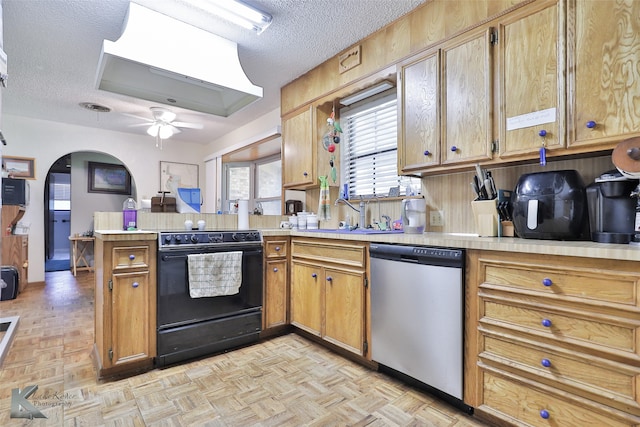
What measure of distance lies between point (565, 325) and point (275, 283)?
6.58ft

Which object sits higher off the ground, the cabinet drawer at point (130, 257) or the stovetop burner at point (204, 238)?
the stovetop burner at point (204, 238)

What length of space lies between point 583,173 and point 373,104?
1709mm

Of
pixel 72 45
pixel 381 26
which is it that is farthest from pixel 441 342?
pixel 72 45

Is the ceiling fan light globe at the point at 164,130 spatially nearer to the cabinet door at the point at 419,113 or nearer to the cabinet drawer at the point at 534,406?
the cabinet door at the point at 419,113

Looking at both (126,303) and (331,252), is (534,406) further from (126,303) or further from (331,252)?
(126,303)

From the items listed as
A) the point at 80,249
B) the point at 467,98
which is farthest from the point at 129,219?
the point at 80,249

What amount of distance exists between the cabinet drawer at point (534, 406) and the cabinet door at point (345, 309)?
2.72 ft

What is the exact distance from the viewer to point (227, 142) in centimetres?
586

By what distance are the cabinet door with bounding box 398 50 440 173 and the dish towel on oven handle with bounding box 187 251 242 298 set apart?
142cm

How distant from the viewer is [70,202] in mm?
6566

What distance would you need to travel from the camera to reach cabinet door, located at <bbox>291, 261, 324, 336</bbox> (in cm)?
261

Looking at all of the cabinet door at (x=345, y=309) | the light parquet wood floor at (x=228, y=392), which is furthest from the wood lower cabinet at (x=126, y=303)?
the cabinet door at (x=345, y=309)

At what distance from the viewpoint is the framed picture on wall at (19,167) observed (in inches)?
188

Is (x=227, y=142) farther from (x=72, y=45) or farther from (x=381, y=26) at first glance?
(x=381, y=26)
